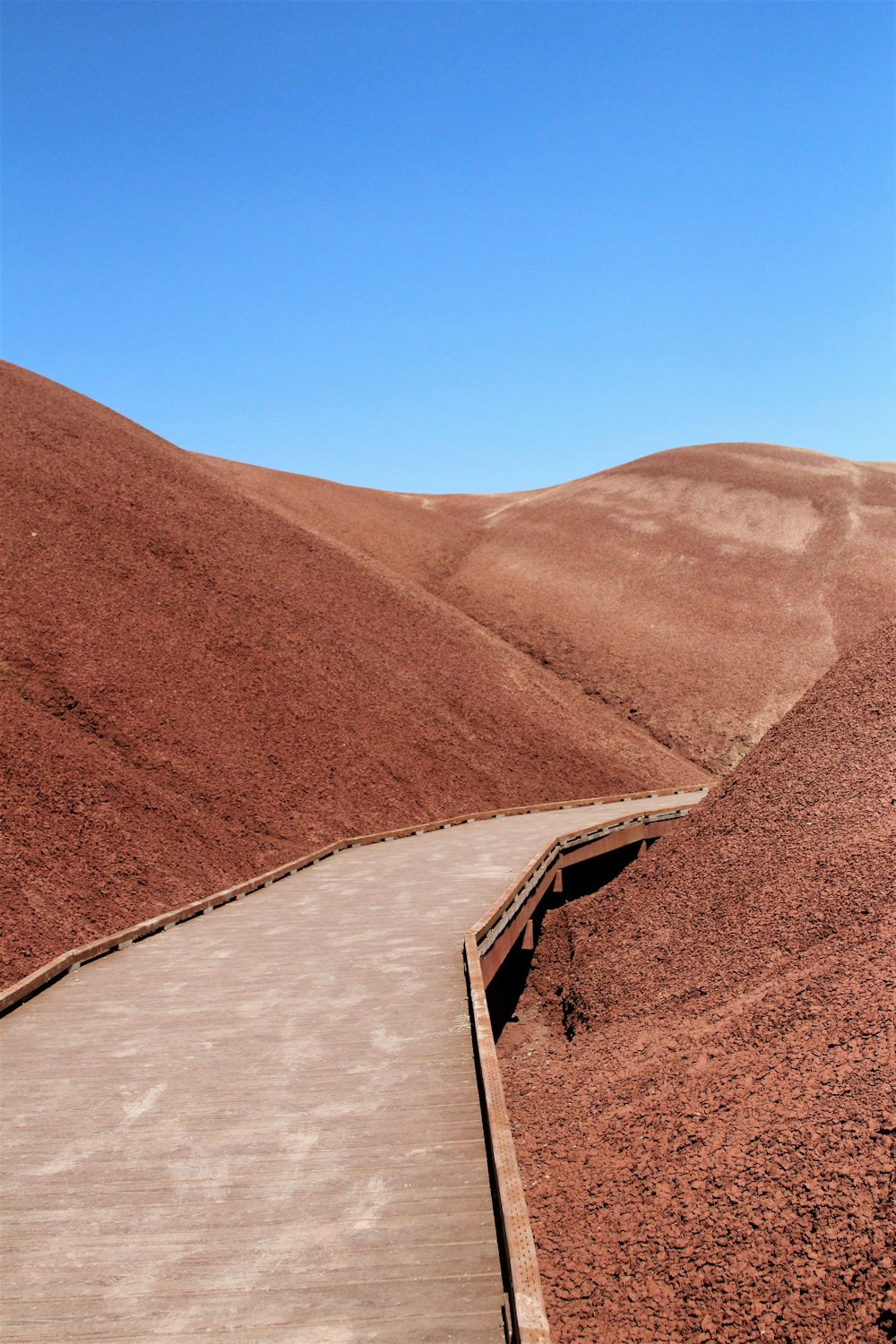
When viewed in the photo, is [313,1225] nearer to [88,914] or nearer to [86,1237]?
[86,1237]

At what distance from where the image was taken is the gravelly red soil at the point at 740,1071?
23.1 feet

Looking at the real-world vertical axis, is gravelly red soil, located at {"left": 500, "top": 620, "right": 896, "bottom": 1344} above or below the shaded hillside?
below

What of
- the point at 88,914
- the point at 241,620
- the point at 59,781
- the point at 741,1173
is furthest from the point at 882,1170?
the point at 241,620

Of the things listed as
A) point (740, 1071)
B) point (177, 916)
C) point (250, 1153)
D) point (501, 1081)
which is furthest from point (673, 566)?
point (250, 1153)

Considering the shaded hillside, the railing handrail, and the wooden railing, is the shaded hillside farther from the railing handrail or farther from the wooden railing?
the wooden railing

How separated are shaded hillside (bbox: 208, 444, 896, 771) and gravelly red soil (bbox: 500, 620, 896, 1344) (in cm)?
2779

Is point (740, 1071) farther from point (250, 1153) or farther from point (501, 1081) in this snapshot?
A: point (250, 1153)

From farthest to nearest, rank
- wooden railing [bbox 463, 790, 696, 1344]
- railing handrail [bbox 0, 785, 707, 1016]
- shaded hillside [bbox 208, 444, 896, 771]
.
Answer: shaded hillside [bbox 208, 444, 896, 771] → railing handrail [bbox 0, 785, 707, 1016] → wooden railing [bbox 463, 790, 696, 1344]

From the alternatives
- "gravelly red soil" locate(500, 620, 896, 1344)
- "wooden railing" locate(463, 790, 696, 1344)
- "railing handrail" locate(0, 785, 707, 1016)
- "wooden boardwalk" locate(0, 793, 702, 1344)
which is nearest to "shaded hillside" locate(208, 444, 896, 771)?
"railing handrail" locate(0, 785, 707, 1016)

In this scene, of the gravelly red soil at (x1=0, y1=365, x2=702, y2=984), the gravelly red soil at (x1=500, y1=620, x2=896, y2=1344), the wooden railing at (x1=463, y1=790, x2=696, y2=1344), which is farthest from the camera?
the gravelly red soil at (x1=0, y1=365, x2=702, y2=984)

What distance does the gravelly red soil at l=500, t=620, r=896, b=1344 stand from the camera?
7031 millimetres

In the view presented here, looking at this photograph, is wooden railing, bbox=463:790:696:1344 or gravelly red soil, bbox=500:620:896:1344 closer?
wooden railing, bbox=463:790:696:1344

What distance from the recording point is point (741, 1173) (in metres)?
8.00

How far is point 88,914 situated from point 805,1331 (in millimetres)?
11794
